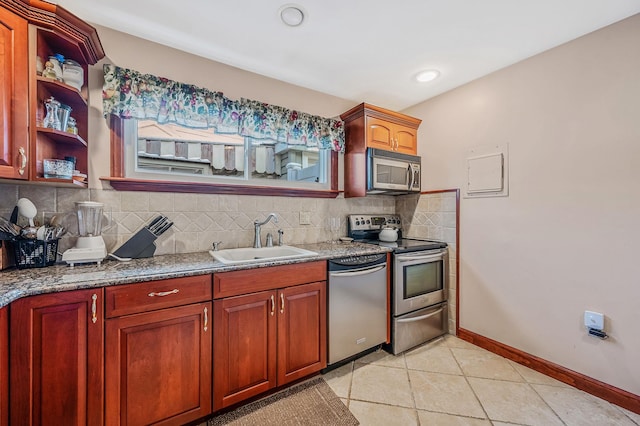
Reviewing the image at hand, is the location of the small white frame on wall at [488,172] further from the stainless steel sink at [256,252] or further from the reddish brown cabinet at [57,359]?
the reddish brown cabinet at [57,359]

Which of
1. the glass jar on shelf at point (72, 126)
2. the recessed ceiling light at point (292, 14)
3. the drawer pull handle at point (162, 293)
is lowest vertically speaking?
the drawer pull handle at point (162, 293)

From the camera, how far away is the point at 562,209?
72.9 inches

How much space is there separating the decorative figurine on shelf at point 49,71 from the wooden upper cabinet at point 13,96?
0.39 ft

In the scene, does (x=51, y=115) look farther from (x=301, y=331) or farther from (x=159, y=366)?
(x=301, y=331)

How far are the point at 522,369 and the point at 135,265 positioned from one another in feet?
9.12

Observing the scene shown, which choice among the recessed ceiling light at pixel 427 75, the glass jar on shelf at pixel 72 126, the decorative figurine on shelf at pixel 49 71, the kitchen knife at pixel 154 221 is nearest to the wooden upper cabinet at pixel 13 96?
the decorative figurine on shelf at pixel 49 71

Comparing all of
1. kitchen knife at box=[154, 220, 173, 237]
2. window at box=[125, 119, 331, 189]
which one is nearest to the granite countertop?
kitchen knife at box=[154, 220, 173, 237]

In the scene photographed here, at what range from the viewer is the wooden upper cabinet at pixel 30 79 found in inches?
47.6

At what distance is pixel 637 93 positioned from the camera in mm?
1562

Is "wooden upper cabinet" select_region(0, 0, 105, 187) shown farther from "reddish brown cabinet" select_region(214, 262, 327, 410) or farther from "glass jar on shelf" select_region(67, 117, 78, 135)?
"reddish brown cabinet" select_region(214, 262, 327, 410)

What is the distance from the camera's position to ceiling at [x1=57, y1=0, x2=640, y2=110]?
61.0 inches

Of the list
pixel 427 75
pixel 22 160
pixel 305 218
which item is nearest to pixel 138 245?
pixel 22 160

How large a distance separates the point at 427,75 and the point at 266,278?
2176mm

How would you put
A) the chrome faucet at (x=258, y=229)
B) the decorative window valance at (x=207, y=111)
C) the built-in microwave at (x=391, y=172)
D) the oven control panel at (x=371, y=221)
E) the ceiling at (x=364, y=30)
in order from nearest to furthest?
1. the ceiling at (x=364, y=30)
2. the decorative window valance at (x=207, y=111)
3. the chrome faucet at (x=258, y=229)
4. the built-in microwave at (x=391, y=172)
5. the oven control panel at (x=371, y=221)
